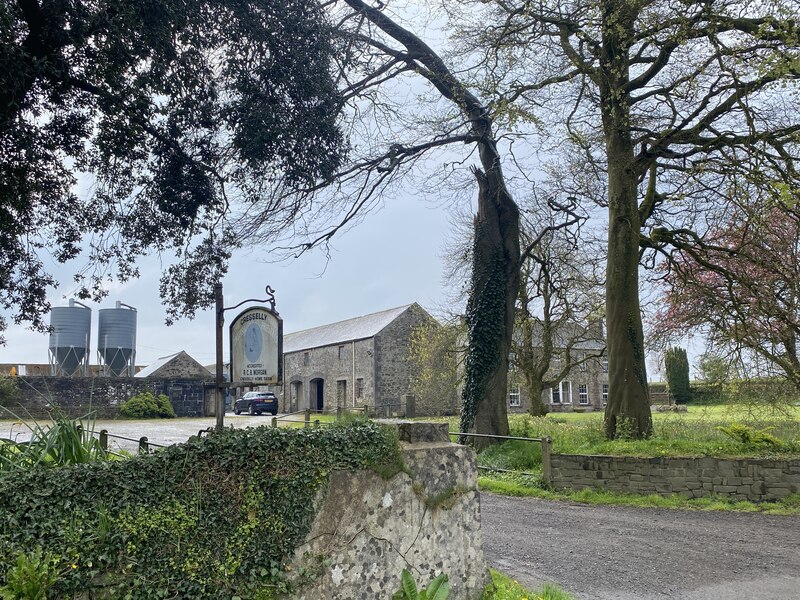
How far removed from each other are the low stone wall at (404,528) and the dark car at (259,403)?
33.3 m

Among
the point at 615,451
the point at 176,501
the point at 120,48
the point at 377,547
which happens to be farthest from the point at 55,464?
the point at 615,451

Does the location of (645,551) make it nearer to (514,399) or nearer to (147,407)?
(147,407)

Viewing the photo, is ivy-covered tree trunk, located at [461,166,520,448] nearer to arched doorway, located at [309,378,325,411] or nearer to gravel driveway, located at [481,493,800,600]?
gravel driveway, located at [481,493,800,600]

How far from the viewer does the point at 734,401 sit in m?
15.7

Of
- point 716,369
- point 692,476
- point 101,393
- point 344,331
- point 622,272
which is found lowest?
point 692,476

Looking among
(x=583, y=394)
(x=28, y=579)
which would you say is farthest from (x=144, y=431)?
(x=583, y=394)

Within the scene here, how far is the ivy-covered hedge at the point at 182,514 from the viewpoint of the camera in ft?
10.9

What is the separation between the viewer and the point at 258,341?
5.54 metres

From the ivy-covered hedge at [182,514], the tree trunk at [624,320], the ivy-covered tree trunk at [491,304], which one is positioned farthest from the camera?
the ivy-covered tree trunk at [491,304]

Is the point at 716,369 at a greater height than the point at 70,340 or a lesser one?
lesser

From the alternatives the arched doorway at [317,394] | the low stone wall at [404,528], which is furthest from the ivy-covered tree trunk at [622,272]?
the arched doorway at [317,394]

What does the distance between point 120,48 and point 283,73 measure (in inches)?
78.3

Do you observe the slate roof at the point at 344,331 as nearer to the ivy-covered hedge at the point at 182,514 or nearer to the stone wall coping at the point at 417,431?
the stone wall coping at the point at 417,431

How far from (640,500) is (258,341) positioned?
8.06m
